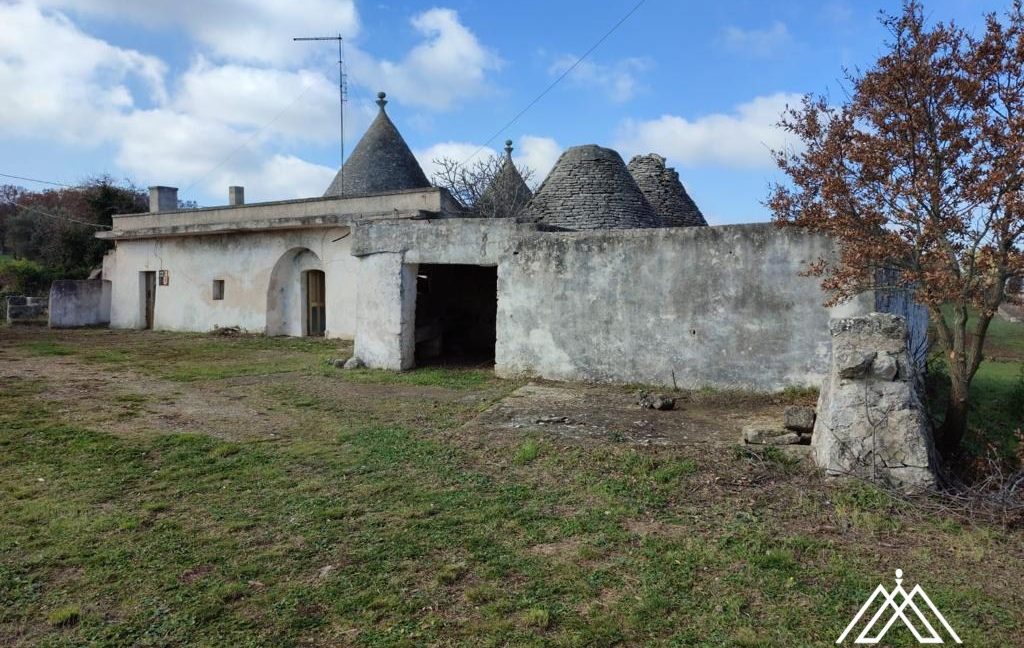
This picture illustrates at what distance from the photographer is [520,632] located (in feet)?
9.20

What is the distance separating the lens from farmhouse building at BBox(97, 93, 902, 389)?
24.7 feet

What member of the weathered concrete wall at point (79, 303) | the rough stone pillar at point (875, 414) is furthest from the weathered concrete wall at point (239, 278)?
the rough stone pillar at point (875, 414)

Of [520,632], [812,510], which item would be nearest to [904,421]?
[812,510]

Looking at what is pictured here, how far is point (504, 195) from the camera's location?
1952 centimetres

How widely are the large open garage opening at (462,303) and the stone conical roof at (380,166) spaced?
5096 mm

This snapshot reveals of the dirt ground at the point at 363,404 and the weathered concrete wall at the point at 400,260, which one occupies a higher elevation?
the weathered concrete wall at the point at 400,260

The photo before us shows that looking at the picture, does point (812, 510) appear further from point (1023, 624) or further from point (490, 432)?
point (490, 432)

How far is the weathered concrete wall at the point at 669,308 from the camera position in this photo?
24.2 ft

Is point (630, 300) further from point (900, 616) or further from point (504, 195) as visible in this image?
point (504, 195)

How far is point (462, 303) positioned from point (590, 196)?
3.77 meters

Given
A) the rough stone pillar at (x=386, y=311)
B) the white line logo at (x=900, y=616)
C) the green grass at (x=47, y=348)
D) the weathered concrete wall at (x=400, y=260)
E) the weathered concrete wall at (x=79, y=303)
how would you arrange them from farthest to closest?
the weathered concrete wall at (x=79, y=303) < the green grass at (x=47, y=348) < the rough stone pillar at (x=386, y=311) < the weathered concrete wall at (x=400, y=260) < the white line logo at (x=900, y=616)

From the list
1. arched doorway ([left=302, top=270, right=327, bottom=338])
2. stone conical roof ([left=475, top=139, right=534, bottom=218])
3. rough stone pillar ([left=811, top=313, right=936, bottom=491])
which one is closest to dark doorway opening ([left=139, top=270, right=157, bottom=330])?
arched doorway ([left=302, top=270, right=327, bottom=338])

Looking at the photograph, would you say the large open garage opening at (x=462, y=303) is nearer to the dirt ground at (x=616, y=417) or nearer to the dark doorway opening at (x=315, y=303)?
the dark doorway opening at (x=315, y=303)

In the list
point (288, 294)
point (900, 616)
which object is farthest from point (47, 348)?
point (900, 616)
